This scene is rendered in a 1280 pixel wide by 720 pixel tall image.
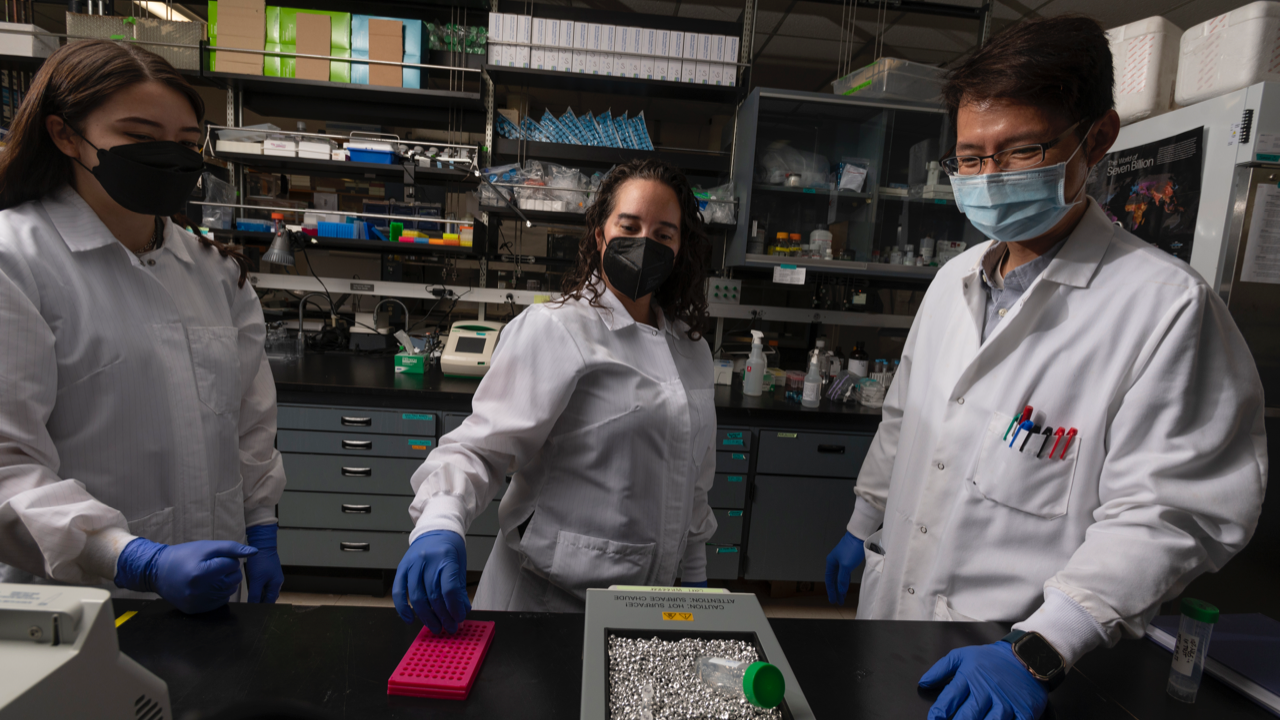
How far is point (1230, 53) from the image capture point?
1.63 metres

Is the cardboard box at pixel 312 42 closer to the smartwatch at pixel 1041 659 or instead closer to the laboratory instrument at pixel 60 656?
the laboratory instrument at pixel 60 656

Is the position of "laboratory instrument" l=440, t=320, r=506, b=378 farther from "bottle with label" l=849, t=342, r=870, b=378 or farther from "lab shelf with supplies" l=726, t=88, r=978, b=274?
"bottle with label" l=849, t=342, r=870, b=378

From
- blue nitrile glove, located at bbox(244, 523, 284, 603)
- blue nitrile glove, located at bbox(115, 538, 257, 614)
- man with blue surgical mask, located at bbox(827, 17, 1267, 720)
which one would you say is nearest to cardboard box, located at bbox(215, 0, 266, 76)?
blue nitrile glove, located at bbox(244, 523, 284, 603)

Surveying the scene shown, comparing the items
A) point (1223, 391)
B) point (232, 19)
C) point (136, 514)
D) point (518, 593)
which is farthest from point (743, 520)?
point (232, 19)

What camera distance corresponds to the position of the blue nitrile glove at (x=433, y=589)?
792mm

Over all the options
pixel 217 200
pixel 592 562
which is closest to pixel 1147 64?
pixel 592 562

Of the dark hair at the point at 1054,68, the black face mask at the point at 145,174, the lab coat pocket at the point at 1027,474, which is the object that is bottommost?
the lab coat pocket at the point at 1027,474

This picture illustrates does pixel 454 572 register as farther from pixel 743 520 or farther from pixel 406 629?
pixel 743 520

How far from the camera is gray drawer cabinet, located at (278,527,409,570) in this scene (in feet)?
8.00

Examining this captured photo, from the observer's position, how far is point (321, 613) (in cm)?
84

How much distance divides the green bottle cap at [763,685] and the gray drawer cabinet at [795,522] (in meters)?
1.94

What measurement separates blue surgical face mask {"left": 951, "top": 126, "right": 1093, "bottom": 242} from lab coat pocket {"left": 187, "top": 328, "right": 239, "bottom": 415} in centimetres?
144

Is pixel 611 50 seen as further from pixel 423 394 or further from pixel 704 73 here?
pixel 423 394

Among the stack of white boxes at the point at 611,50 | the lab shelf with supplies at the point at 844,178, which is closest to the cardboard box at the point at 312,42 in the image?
the stack of white boxes at the point at 611,50
